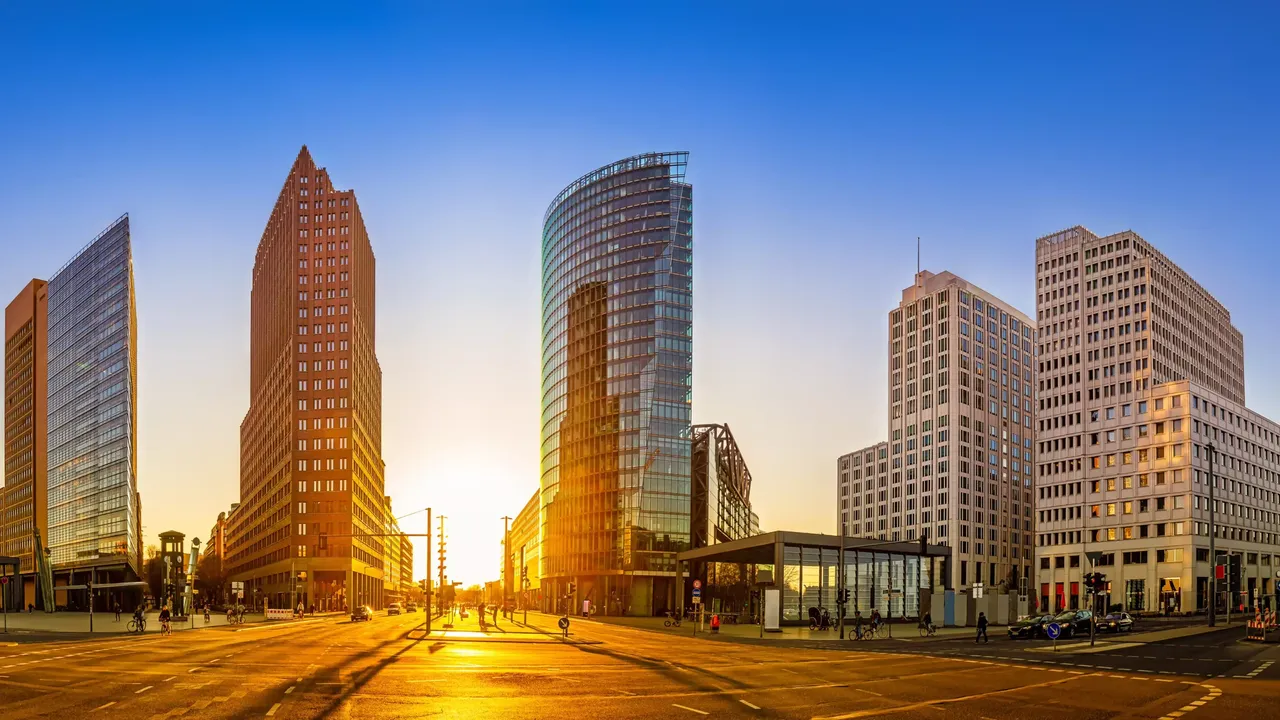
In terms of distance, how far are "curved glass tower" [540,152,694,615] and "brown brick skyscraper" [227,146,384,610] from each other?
110ft

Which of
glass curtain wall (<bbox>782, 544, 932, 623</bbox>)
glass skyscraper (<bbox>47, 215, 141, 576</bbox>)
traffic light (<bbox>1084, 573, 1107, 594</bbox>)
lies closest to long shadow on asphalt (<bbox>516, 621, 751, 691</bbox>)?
traffic light (<bbox>1084, 573, 1107, 594</bbox>)

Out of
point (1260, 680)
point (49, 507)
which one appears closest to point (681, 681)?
point (1260, 680)

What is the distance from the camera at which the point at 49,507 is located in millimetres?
195500

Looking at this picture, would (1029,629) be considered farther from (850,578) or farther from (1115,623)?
(850,578)

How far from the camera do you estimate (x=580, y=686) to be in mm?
28734

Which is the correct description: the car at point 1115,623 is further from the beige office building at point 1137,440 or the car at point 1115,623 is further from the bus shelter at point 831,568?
the beige office building at point 1137,440

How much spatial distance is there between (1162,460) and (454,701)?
457ft

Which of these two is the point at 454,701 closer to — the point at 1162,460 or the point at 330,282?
the point at 1162,460

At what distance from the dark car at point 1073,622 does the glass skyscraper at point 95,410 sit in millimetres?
152264

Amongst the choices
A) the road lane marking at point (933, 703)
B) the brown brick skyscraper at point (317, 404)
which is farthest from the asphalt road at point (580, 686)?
the brown brick skyscraper at point (317, 404)

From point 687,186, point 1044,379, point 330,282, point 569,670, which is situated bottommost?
point 569,670

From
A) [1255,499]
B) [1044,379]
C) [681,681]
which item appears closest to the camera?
[681,681]

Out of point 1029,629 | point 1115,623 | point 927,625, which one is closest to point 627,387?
point 927,625

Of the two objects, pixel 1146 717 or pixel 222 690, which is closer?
pixel 1146 717
